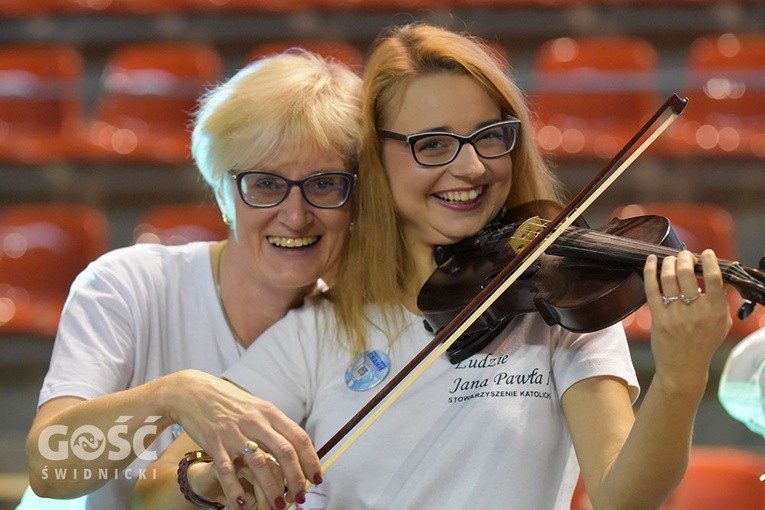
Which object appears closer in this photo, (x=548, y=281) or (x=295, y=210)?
(x=548, y=281)

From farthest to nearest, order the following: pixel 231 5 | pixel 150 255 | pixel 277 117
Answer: pixel 231 5, pixel 150 255, pixel 277 117

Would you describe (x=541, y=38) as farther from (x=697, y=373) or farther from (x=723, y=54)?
(x=697, y=373)

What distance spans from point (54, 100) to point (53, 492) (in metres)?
2.51

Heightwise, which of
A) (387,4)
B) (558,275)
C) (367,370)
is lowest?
(367,370)

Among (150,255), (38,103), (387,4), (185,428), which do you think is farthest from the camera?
(387,4)

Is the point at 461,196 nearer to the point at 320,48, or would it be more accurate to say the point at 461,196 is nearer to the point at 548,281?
the point at 548,281

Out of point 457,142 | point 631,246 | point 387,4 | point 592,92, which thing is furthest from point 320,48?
point 631,246

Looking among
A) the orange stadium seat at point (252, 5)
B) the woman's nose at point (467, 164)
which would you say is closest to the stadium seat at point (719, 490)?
the woman's nose at point (467, 164)

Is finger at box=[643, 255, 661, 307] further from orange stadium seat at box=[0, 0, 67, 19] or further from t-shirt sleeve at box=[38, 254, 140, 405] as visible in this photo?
orange stadium seat at box=[0, 0, 67, 19]

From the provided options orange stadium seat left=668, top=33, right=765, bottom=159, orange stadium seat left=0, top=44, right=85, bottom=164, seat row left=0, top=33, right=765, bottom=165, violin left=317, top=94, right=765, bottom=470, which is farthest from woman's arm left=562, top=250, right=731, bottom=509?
orange stadium seat left=0, top=44, right=85, bottom=164

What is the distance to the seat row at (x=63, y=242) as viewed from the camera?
10.5 ft

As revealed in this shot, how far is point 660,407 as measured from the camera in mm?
1343

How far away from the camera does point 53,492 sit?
169 cm

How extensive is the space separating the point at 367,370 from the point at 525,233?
1.03 ft
